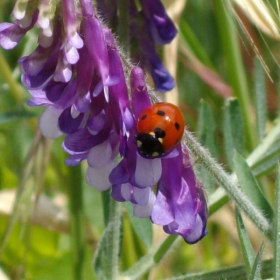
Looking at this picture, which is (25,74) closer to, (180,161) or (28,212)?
(180,161)

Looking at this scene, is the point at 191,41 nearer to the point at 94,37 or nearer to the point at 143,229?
the point at 143,229

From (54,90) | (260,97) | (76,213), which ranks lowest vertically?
(76,213)

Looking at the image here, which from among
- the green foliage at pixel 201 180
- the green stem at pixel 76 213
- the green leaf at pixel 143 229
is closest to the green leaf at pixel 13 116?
the green foliage at pixel 201 180

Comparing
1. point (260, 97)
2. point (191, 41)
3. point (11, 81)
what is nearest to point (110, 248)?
point (260, 97)

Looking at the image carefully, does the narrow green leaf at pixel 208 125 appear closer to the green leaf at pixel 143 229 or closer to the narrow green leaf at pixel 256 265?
the green leaf at pixel 143 229

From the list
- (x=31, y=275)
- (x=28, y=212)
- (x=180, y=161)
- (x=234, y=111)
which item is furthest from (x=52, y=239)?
(x=180, y=161)

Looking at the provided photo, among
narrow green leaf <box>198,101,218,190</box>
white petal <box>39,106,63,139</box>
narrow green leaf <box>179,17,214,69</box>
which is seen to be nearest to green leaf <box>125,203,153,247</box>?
narrow green leaf <box>198,101,218,190</box>
